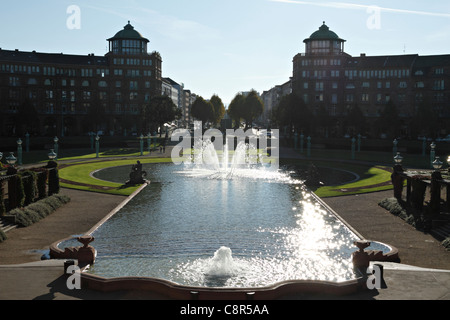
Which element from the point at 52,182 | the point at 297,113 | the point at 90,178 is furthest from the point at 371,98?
the point at 52,182

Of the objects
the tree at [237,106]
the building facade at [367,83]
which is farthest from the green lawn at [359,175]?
the tree at [237,106]

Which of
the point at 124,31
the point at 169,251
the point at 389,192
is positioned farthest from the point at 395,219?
the point at 124,31

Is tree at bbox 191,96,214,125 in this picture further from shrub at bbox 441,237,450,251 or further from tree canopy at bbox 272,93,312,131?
shrub at bbox 441,237,450,251

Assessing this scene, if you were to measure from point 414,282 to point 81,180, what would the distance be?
109 feet

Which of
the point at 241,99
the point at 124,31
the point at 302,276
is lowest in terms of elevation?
the point at 302,276

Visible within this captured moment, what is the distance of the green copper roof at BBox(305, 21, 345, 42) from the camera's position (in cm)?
11629

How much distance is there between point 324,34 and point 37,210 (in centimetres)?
10154

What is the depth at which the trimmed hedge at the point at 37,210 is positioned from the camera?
25341mm

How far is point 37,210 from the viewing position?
90.6 ft

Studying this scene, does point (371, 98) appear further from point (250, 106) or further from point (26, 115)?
point (26, 115)

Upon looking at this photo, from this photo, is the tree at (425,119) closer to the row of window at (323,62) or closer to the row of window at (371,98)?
the row of window at (371,98)

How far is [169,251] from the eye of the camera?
20703 mm

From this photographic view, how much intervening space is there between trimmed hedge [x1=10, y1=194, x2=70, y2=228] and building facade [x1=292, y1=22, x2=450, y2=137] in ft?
287
